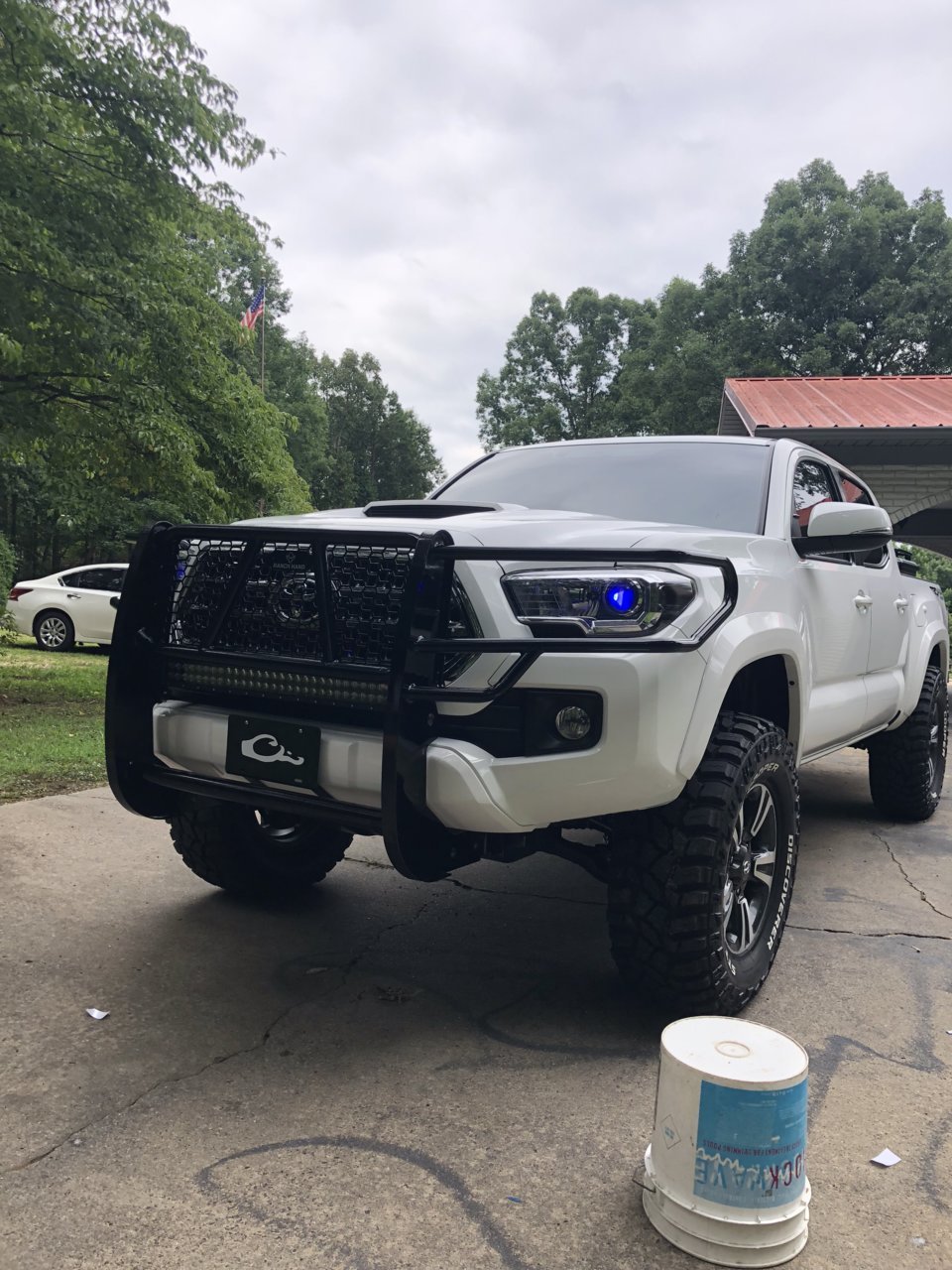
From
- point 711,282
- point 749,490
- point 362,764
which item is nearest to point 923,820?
point 749,490

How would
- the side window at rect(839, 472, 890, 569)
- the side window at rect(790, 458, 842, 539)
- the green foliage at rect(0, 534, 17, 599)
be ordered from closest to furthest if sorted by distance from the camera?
the side window at rect(790, 458, 842, 539)
the side window at rect(839, 472, 890, 569)
the green foliage at rect(0, 534, 17, 599)

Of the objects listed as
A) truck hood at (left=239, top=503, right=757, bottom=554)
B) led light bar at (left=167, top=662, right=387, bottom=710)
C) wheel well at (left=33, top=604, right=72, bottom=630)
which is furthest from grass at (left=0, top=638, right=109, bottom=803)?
truck hood at (left=239, top=503, right=757, bottom=554)

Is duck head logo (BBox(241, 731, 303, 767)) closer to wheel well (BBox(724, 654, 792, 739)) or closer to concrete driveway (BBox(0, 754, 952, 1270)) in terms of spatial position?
concrete driveway (BBox(0, 754, 952, 1270))

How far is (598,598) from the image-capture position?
8.23 ft

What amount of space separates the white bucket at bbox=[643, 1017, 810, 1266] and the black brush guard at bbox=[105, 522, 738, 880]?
874 mm

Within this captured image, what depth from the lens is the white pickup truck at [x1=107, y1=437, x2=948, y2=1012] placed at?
2.42 metres

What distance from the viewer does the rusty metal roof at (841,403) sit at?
1059 cm

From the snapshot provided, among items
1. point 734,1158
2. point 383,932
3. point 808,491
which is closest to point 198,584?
point 383,932

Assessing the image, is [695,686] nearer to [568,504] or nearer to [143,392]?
[568,504]

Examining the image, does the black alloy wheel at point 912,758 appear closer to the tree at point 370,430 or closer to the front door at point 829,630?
the front door at point 829,630

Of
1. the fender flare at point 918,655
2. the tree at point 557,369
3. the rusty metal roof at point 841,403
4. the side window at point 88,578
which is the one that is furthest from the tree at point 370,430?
the fender flare at point 918,655

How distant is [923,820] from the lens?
5730 mm

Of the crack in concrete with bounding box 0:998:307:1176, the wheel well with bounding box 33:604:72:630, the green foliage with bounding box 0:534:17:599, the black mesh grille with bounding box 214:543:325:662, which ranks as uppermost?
the black mesh grille with bounding box 214:543:325:662

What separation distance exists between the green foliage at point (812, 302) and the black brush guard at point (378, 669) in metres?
33.7
